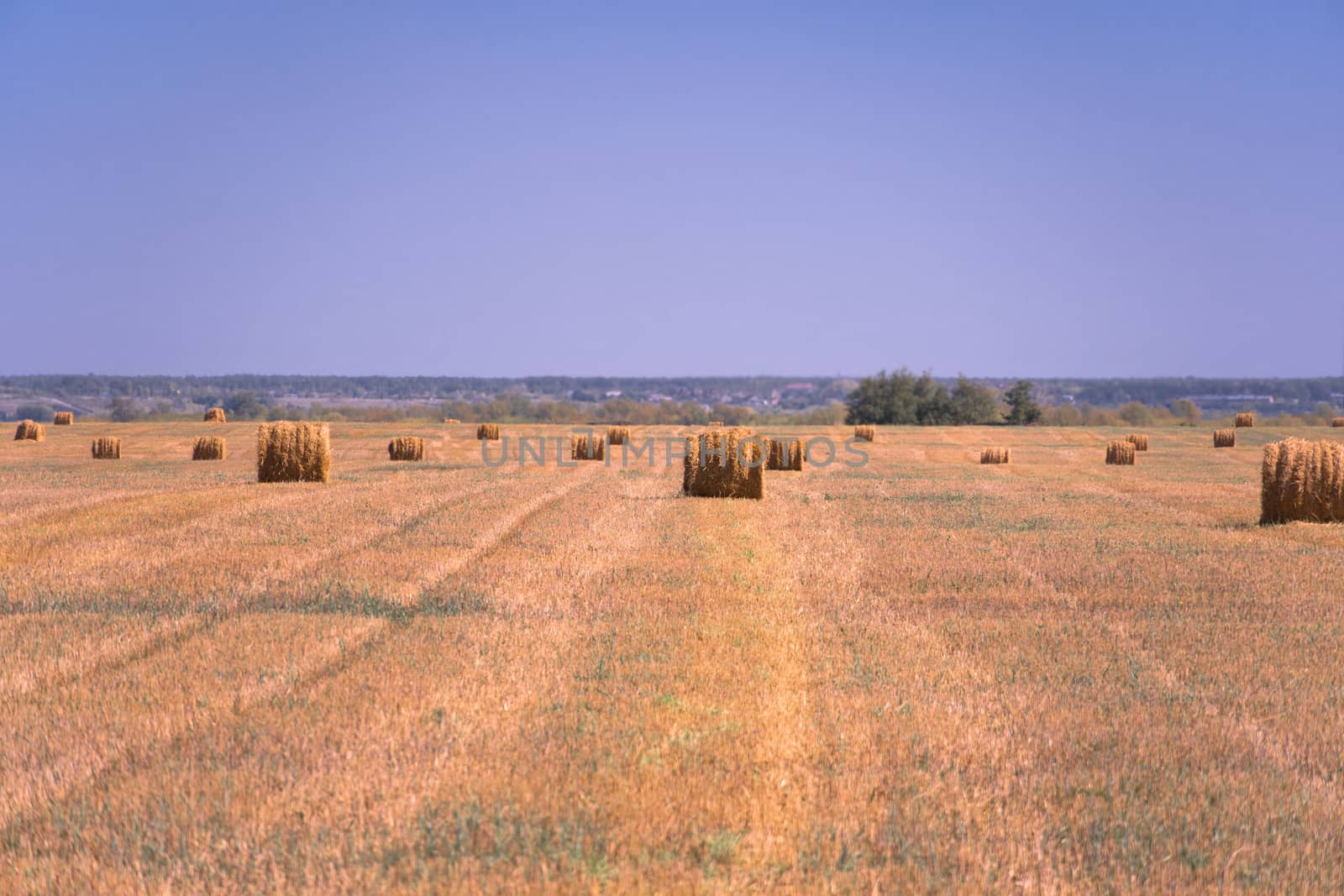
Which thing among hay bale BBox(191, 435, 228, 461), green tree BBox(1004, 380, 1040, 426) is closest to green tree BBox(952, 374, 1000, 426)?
green tree BBox(1004, 380, 1040, 426)

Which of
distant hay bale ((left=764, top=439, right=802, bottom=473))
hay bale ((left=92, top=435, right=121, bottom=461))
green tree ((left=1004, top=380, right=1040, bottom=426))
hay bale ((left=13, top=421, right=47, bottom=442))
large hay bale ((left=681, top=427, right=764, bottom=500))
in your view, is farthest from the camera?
green tree ((left=1004, top=380, right=1040, bottom=426))

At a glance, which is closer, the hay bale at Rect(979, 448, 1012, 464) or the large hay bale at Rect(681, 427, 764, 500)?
the large hay bale at Rect(681, 427, 764, 500)

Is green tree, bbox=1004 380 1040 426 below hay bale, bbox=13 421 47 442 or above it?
above

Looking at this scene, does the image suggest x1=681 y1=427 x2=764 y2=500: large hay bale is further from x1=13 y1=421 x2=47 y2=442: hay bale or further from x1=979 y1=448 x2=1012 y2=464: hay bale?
x1=13 y1=421 x2=47 y2=442: hay bale

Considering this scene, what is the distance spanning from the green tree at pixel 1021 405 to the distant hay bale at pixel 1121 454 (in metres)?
49.5

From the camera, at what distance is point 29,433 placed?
46312 millimetres

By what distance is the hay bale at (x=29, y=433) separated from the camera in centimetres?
4581

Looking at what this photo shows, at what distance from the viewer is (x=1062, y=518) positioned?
19.2 metres

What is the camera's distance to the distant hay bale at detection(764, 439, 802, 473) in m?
31.1

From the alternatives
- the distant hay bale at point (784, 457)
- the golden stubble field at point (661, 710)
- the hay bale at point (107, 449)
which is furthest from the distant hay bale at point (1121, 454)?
the hay bale at point (107, 449)

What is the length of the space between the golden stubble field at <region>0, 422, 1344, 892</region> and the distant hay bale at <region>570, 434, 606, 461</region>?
62.7 feet

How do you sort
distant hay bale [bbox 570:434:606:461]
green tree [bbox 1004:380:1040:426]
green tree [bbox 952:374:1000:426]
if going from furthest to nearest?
green tree [bbox 952:374:1000:426], green tree [bbox 1004:380:1040:426], distant hay bale [bbox 570:434:606:461]

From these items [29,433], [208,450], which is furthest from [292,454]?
[29,433]

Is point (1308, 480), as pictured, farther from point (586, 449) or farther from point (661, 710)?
point (586, 449)
